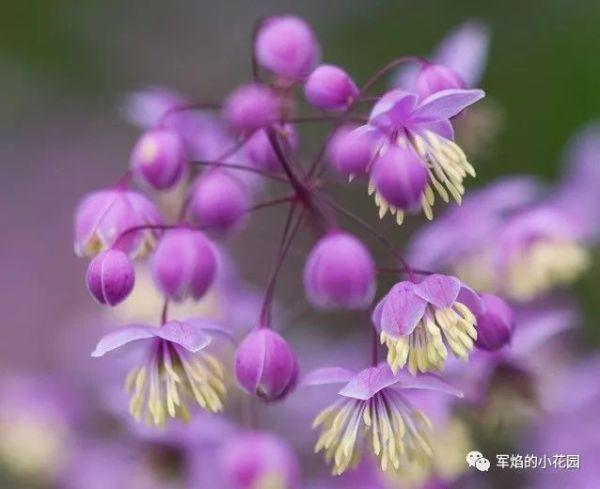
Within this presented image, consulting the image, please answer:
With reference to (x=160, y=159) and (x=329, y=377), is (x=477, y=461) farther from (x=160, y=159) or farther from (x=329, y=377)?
(x=160, y=159)

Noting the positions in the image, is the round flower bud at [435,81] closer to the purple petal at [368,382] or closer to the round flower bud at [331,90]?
the round flower bud at [331,90]

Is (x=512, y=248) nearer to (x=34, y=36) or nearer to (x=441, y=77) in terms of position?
(x=441, y=77)

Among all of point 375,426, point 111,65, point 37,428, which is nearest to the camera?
point 375,426

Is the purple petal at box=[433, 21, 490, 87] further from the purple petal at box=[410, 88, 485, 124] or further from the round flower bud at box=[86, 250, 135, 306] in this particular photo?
the round flower bud at box=[86, 250, 135, 306]

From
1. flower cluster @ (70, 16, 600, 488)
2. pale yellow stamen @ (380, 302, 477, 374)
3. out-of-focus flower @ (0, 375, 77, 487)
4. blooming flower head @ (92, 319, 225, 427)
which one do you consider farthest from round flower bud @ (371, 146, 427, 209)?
out-of-focus flower @ (0, 375, 77, 487)

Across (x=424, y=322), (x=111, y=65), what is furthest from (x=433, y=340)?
(x=111, y=65)

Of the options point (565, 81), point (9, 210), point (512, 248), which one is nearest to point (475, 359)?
point (512, 248)

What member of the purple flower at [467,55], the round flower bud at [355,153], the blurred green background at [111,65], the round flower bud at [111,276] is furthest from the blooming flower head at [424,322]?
the blurred green background at [111,65]
